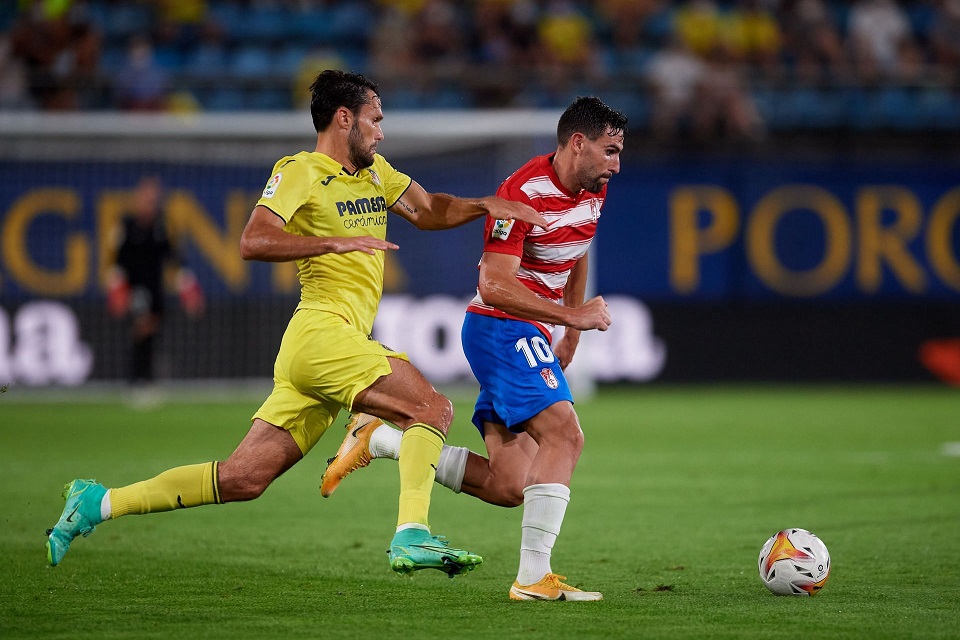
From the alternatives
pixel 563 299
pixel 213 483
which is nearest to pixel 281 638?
pixel 213 483

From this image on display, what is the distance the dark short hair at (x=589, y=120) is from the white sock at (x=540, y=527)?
1573 millimetres

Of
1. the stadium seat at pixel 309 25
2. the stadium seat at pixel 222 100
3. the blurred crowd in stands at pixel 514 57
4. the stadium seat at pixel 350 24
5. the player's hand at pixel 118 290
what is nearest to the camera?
the player's hand at pixel 118 290

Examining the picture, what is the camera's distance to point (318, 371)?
587 centimetres

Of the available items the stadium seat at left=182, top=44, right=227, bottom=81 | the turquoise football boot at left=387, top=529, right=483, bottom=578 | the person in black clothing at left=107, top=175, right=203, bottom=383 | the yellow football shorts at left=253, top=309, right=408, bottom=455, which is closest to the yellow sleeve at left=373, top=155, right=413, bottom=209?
the yellow football shorts at left=253, top=309, right=408, bottom=455

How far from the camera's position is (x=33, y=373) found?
16594 millimetres

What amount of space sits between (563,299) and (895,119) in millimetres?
13305

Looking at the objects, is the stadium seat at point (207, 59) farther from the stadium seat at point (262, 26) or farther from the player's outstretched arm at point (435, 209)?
the player's outstretched arm at point (435, 209)

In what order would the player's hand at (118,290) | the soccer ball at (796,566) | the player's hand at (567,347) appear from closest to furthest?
the soccer ball at (796,566), the player's hand at (567,347), the player's hand at (118,290)

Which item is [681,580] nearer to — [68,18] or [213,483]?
[213,483]

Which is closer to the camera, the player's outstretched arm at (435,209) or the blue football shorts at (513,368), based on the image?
the blue football shorts at (513,368)

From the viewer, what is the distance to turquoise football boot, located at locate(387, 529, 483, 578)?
541cm

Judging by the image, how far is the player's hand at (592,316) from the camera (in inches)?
223

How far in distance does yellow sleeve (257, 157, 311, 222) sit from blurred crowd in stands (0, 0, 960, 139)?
11814mm

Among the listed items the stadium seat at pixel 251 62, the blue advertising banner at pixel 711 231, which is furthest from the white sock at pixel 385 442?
the stadium seat at pixel 251 62
